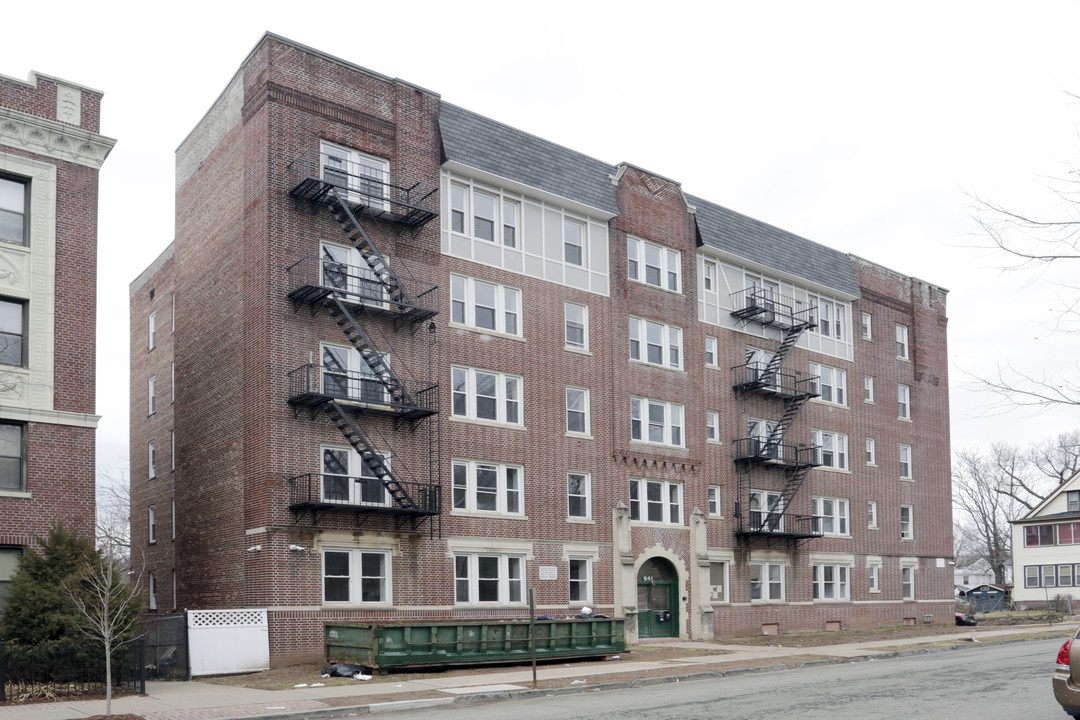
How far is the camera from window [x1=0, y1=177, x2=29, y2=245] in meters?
25.7

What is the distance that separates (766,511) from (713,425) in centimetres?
456

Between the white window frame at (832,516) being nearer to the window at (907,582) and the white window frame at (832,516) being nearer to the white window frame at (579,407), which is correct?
the window at (907,582)

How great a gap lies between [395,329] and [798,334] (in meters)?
20.1

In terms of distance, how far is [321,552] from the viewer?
97.2 ft

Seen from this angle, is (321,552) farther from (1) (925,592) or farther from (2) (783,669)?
(1) (925,592)

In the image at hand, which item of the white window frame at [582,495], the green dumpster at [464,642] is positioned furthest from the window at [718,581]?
the green dumpster at [464,642]

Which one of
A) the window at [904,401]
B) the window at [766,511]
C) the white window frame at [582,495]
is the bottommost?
the window at [766,511]

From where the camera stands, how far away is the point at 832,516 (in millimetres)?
47031

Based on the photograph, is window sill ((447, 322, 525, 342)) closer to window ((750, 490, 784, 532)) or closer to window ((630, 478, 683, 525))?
window ((630, 478, 683, 525))

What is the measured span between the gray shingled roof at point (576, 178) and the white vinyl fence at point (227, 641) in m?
15.4

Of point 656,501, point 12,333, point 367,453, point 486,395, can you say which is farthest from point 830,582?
point 12,333

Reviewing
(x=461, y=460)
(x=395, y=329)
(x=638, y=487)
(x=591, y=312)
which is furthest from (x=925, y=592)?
(x=395, y=329)

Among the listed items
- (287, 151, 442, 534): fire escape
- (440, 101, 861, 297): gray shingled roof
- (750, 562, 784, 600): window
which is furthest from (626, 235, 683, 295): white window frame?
(750, 562, 784, 600): window

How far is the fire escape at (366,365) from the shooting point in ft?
98.4
